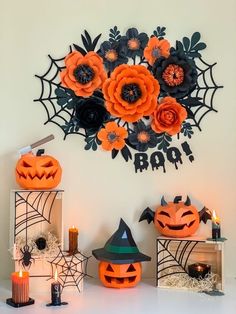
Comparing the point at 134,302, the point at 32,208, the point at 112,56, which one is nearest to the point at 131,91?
the point at 112,56

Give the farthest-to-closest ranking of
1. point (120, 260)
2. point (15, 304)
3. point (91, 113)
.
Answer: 1. point (91, 113)
2. point (120, 260)
3. point (15, 304)

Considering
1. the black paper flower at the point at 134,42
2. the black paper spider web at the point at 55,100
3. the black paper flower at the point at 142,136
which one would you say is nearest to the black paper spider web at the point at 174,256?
the black paper flower at the point at 142,136

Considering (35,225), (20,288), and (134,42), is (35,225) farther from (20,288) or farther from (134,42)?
(134,42)

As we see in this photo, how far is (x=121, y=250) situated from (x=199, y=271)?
36 centimetres

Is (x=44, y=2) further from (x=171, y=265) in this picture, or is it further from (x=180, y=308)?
(x=180, y=308)

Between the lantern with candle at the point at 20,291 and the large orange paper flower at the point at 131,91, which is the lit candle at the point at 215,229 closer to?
the large orange paper flower at the point at 131,91

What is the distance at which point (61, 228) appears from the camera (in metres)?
2.01

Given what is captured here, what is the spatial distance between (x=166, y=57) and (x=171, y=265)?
99 cm

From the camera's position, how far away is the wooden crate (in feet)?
6.50

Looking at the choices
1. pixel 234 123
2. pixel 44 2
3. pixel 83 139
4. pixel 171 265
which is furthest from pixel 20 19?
pixel 171 265

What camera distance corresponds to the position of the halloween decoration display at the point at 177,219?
1948 mm

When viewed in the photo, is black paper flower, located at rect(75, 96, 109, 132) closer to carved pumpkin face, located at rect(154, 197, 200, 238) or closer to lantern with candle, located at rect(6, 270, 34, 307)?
carved pumpkin face, located at rect(154, 197, 200, 238)

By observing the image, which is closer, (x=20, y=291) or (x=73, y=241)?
(x=20, y=291)

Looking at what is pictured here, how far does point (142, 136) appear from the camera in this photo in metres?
2.12
